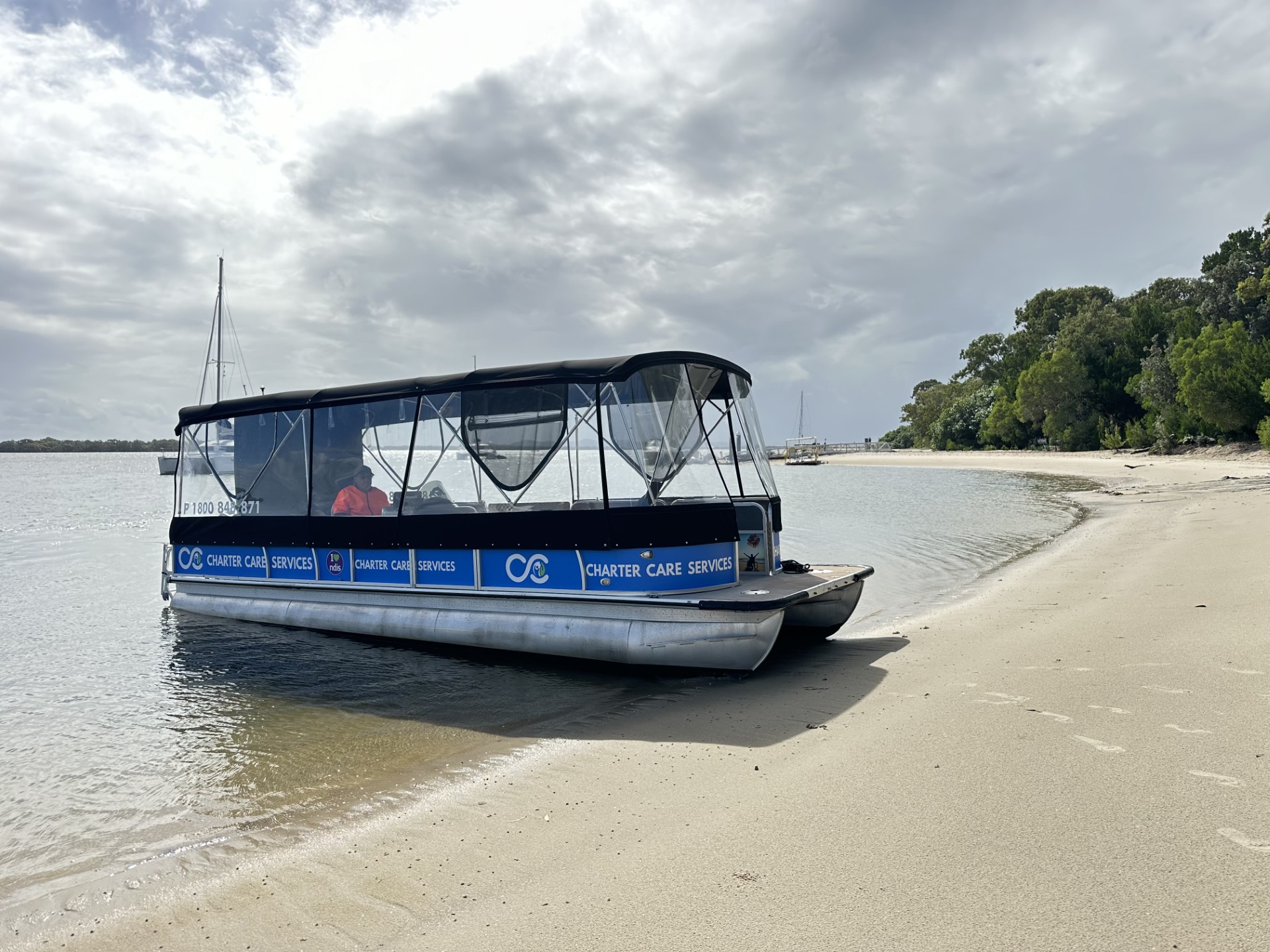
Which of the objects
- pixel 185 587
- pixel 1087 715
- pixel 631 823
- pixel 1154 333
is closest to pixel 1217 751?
pixel 1087 715

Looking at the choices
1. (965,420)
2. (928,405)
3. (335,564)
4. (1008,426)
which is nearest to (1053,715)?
(335,564)

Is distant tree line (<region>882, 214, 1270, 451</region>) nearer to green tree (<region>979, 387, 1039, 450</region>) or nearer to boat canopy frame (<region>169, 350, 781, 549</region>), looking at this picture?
green tree (<region>979, 387, 1039, 450</region>)

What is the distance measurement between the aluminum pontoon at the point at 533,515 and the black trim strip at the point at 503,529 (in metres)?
0.02

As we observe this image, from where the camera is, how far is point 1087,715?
5.89m

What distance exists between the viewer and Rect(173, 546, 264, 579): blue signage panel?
12430 mm

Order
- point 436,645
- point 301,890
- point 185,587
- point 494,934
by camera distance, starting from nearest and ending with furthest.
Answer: point 494,934, point 301,890, point 436,645, point 185,587

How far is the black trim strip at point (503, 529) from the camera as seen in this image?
27.8ft

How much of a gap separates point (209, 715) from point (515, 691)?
10.1 ft

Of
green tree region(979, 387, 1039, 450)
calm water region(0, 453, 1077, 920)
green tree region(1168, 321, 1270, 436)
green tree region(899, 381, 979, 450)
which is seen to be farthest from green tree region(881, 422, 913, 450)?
calm water region(0, 453, 1077, 920)

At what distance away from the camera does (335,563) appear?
11.4 meters

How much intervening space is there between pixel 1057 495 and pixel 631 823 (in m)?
32.3

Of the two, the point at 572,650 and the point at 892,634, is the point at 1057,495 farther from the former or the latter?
the point at 572,650

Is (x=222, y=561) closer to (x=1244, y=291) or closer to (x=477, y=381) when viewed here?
(x=477, y=381)

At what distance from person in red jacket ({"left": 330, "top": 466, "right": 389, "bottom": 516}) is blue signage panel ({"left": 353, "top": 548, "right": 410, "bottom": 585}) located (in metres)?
0.53
